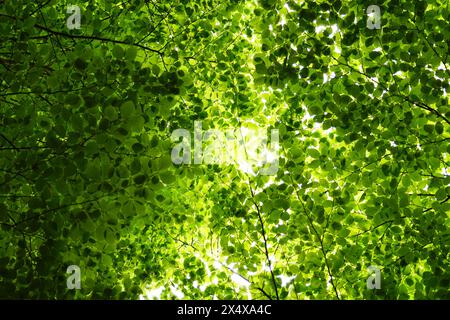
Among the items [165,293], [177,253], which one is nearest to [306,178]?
[177,253]

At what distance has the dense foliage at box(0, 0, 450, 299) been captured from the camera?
3.73 m

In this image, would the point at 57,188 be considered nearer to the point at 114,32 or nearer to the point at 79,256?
the point at 79,256

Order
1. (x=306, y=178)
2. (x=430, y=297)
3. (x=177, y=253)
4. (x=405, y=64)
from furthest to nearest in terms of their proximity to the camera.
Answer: (x=177, y=253), (x=306, y=178), (x=405, y=64), (x=430, y=297)

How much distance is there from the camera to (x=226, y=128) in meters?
6.54

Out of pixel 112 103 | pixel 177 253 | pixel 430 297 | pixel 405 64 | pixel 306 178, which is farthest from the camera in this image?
pixel 177 253

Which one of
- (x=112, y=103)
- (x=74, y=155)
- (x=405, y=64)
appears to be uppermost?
(x=405, y=64)

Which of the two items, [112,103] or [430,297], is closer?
[112,103]

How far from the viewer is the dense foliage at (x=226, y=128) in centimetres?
373

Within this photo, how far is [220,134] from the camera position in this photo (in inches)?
253
